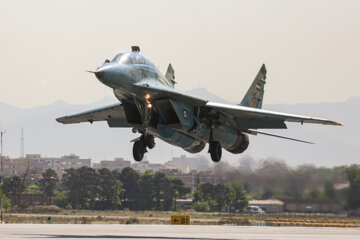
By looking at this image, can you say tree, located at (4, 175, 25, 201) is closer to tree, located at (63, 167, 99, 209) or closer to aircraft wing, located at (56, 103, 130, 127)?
tree, located at (63, 167, 99, 209)

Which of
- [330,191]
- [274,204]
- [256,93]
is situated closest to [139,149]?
[256,93]

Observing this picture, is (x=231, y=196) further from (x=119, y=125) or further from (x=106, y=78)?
(x=106, y=78)

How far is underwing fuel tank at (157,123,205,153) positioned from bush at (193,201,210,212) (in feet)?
218

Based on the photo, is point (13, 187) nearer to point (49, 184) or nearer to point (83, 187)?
point (49, 184)

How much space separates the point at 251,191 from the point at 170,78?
21701 millimetres

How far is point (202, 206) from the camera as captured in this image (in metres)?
101

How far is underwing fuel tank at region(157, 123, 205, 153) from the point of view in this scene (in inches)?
1267

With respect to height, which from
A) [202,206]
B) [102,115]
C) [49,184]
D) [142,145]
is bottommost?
[202,206]

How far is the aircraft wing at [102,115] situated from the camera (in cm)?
3588

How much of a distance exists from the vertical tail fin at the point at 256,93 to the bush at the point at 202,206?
59.9 meters

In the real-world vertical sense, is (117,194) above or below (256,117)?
below

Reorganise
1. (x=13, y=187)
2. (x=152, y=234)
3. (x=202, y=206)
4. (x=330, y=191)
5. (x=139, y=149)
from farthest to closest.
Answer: (x=13, y=187), (x=202, y=206), (x=330, y=191), (x=152, y=234), (x=139, y=149)

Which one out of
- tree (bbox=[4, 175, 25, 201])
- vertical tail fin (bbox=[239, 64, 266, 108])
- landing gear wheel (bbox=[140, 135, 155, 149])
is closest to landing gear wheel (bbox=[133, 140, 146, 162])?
landing gear wheel (bbox=[140, 135, 155, 149])

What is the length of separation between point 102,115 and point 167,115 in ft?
19.2
